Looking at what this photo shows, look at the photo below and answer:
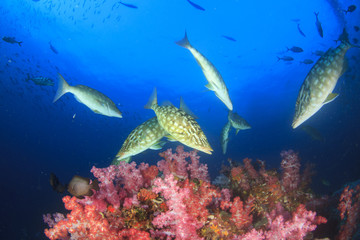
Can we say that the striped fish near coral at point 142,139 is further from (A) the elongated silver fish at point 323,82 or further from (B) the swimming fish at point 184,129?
(A) the elongated silver fish at point 323,82

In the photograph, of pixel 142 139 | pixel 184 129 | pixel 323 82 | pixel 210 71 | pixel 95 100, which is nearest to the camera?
pixel 323 82

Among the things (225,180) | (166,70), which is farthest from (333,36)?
(225,180)

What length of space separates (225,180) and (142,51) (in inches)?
950

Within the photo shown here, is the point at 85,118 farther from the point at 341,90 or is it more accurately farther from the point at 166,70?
the point at 341,90

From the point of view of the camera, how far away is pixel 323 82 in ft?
8.05

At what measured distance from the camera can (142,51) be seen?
25000 mm

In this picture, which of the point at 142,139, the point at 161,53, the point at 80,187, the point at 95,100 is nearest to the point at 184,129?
the point at 142,139

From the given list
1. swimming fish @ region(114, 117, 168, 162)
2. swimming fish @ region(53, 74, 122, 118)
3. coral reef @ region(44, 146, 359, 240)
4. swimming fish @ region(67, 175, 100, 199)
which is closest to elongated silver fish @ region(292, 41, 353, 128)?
coral reef @ region(44, 146, 359, 240)

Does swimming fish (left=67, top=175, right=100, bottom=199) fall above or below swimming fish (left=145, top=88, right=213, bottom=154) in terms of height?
below

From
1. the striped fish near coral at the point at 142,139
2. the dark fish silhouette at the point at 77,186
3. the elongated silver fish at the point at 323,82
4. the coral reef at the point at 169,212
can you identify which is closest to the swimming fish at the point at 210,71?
the elongated silver fish at the point at 323,82

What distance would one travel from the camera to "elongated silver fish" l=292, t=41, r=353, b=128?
2.45 metres

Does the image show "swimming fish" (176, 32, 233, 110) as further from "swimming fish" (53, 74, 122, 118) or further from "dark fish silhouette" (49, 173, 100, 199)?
"dark fish silhouette" (49, 173, 100, 199)

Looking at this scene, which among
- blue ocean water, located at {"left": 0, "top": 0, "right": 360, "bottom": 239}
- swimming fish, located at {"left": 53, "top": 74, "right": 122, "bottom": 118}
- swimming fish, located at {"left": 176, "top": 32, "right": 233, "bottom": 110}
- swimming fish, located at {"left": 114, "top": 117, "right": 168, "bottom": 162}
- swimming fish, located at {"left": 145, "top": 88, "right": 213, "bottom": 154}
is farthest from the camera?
blue ocean water, located at {"left": 0, "top": 0, "right": 360, "bottom": 239}

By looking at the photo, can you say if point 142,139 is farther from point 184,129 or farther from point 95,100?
point 95,100
